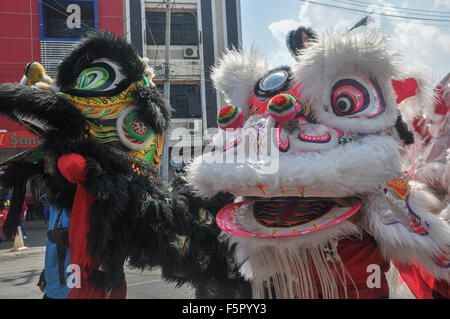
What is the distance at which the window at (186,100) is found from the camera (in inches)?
500

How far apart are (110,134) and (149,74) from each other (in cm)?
49

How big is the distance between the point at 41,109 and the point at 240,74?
40.3 inches

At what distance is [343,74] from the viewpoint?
5.72 ft

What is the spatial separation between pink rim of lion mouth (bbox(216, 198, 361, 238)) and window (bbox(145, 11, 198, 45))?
38.6 feet

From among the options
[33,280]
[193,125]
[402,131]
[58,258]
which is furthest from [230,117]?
[193,125]

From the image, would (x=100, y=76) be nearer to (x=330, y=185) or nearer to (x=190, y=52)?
(x=330, y=185)

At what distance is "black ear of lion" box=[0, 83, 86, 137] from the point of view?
1.96 meters

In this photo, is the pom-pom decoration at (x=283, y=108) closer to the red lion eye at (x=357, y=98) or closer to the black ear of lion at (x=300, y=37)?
the red lion eye at (x=357, y=98)

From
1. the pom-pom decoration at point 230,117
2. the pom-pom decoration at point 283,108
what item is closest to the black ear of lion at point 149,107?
the pom-pom decoration at point 230,117

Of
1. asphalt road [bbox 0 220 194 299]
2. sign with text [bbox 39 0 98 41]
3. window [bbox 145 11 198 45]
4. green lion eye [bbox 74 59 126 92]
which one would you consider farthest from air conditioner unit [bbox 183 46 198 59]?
green lion eye [bbox 74 59 126 92]

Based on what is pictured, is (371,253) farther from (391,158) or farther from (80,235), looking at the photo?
(80,235)

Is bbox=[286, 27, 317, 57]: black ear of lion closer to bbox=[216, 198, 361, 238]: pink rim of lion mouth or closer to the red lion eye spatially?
the red lion eye

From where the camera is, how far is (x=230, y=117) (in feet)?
6.16
